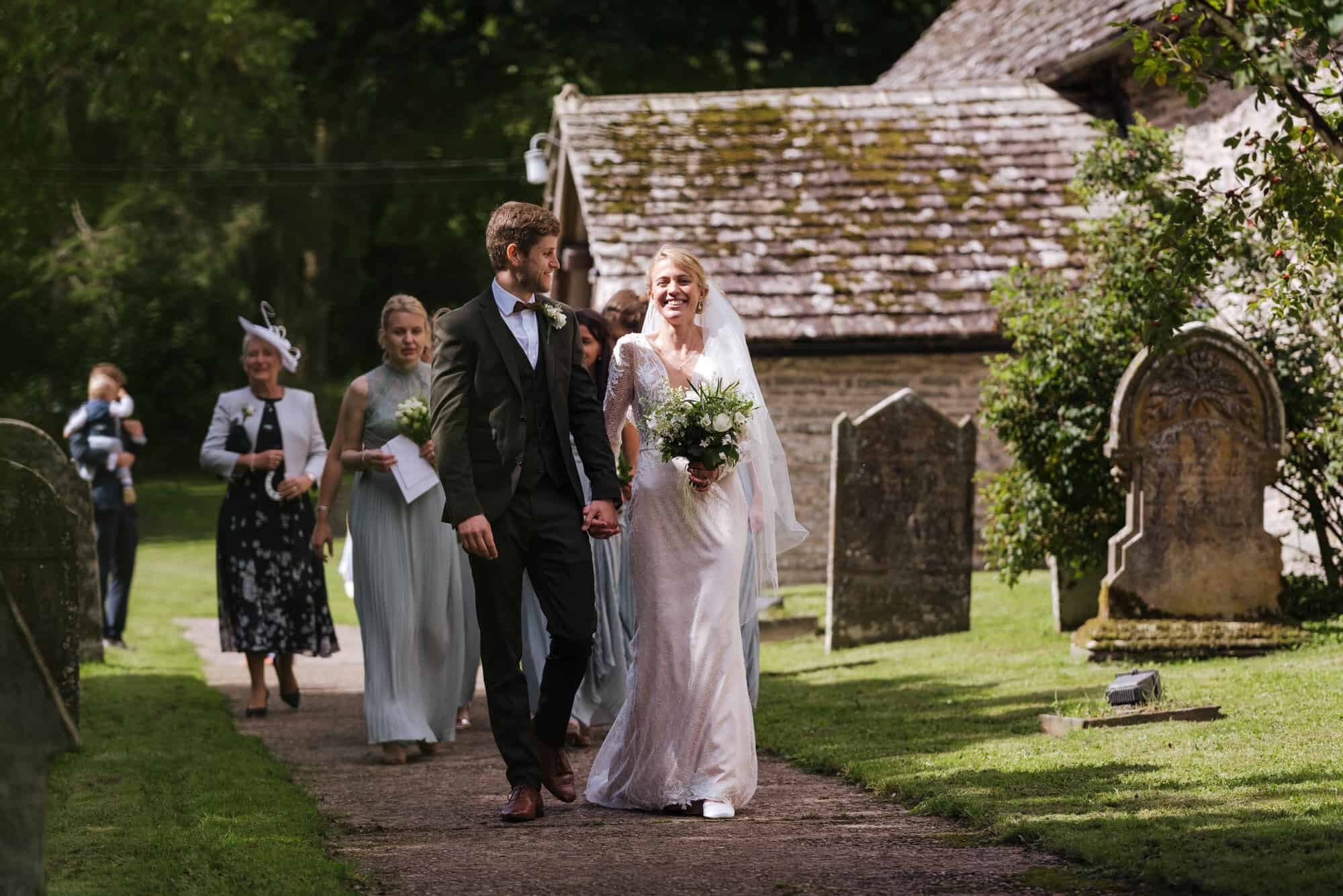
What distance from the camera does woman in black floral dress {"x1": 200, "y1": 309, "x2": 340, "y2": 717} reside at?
1049 centimetres

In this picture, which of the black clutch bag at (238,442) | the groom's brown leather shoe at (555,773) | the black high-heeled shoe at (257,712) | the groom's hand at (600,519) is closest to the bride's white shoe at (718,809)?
the groom's brown leather shoe at (555,773)

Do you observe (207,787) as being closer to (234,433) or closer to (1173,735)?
(234,433)

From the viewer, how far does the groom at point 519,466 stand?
6664mm

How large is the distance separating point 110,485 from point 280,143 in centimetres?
2610

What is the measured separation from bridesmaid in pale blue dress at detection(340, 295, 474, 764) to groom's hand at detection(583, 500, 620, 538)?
2.32 m

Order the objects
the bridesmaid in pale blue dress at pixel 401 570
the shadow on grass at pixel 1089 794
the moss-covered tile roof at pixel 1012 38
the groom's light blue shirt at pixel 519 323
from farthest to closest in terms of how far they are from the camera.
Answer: the moss-covered tile roof at pixel 1012 38 < the bridesmaid in pale blue dress at pixel 401 570 < the groom's light blue shirt at pixel 519 323 < the shadow on grass at pixel 1089 794

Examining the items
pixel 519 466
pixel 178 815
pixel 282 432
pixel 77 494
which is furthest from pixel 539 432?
pixel 77 494

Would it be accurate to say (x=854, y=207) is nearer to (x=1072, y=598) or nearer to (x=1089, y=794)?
(x=1072, y=598)

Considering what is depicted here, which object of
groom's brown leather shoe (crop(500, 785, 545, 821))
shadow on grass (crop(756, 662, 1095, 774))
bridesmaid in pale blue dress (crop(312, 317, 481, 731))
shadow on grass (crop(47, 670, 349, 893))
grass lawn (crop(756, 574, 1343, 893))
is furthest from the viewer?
bridesmaid in pale blue dress (crop(312, 317, 481, 731))

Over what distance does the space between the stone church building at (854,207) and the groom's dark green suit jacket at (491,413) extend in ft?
32.7

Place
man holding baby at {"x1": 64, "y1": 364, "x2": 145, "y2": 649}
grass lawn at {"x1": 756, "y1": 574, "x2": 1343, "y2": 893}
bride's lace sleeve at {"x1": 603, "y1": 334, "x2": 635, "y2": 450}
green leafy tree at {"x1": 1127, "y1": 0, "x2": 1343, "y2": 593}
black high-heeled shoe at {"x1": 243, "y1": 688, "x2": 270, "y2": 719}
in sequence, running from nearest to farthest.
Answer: grass lawn at {"x1": 756, "y1": 574, "x2": 1343, "y2": 893} < green leafy tree at {"x1": 1127, "y1": 0, "x2": 1343, "y2": 593} < bride's lace sleeve at {"x1": 603, "y1": 334, "x2": 635, "y2": 450} < black high-heeled shoe at {"x1": 243, "y1": 688, "x2": 270, "y2": 719} < man holding baby at {"x1": 64, "y1": 364, "x2": 145, "y2": 649}

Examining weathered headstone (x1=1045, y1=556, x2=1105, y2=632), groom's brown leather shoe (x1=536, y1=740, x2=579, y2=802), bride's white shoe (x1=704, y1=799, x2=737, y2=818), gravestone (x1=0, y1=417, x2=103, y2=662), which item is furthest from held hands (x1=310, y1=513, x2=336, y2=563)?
weathered headstone (x1=1045, y1=556, x2=1105, y2=632)

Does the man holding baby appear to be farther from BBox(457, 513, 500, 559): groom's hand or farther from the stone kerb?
BBox(457, 513, 500, 559): groom's hand

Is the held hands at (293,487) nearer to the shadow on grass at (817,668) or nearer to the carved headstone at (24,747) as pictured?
the shadow on grass at (817,668)
